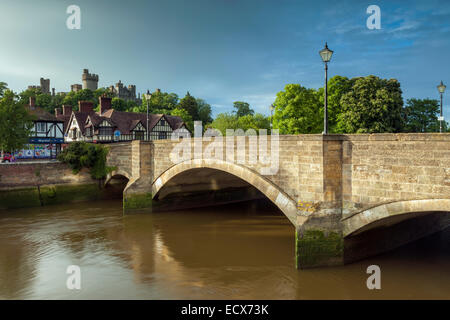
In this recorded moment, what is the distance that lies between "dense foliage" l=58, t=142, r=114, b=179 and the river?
21.3 feet

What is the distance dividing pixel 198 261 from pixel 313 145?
19.0 ft

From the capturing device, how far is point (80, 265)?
12.0 metres

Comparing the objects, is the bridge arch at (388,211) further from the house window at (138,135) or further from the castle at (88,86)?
the castle at (88,86)

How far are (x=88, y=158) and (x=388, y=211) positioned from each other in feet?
69.4

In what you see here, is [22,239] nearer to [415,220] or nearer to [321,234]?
[321,234]

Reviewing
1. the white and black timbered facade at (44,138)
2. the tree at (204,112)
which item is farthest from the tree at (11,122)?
the tree at (204,112)

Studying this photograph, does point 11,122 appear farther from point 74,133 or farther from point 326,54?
point 326,54

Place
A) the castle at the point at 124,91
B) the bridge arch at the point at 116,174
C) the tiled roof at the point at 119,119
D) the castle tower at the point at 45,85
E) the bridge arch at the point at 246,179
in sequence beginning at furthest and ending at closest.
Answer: the castle at the point at 124,91 < the castle tower at the point at 45,85 < the tiled roof at the point at 119,119 < the bridge arch at the point at 116,174 < the bridge arch at the point at 246,179

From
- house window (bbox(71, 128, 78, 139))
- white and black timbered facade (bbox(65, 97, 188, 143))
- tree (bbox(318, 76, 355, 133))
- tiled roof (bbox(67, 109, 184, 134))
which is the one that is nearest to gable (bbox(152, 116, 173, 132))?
white and black timbered facade (bbox(65, 97, 188, 143))

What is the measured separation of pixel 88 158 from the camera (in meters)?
24.9

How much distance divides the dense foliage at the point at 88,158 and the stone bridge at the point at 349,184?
41.8 ft

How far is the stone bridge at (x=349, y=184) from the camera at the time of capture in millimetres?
8953

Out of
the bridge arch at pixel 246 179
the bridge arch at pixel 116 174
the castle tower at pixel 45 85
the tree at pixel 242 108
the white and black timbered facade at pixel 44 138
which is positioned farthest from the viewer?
the castle tower at pixel 45 85

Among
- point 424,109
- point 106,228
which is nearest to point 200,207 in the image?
point 106,228
